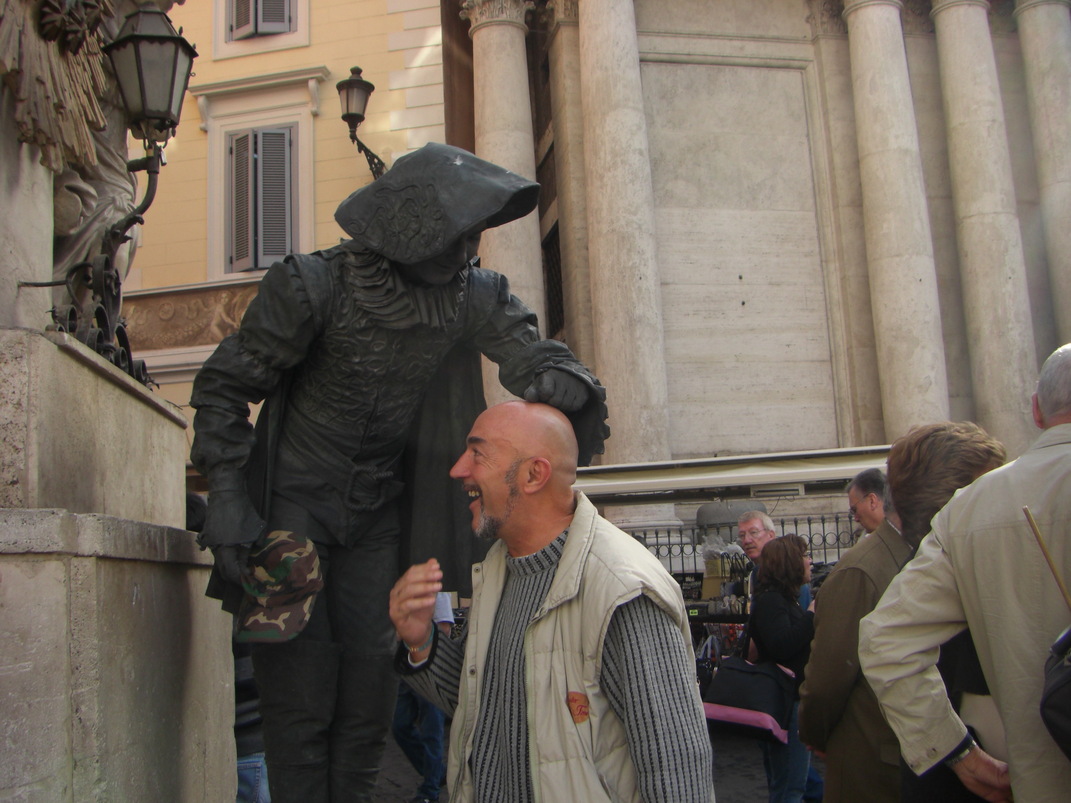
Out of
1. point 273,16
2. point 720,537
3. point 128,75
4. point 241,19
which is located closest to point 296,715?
point 128,75

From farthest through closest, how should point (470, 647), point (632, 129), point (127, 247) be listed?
point (632, 129)
point (127, 247)
point (470, 647)

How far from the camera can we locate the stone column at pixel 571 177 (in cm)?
1384

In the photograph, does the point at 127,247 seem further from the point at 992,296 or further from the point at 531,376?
the point at 992,296

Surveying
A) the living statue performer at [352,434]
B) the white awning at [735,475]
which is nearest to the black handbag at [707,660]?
the white awning at [735,475]

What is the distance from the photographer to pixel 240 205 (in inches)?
621

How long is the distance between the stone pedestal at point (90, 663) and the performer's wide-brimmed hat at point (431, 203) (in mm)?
930

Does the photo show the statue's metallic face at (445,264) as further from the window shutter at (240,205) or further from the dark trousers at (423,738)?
the window shutter at (240,205)

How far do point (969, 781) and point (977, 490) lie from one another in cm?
64

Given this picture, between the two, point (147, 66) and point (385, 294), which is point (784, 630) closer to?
point (385, 294)

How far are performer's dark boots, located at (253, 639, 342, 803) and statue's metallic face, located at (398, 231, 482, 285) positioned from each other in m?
0.97

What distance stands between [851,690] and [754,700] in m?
2.02

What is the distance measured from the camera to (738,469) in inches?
412

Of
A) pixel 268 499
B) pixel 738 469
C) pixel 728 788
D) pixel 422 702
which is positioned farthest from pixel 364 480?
pixel 738 469

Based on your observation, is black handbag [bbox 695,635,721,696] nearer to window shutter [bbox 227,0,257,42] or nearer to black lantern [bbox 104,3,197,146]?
black lantern [bbox 104,3,197,146]
